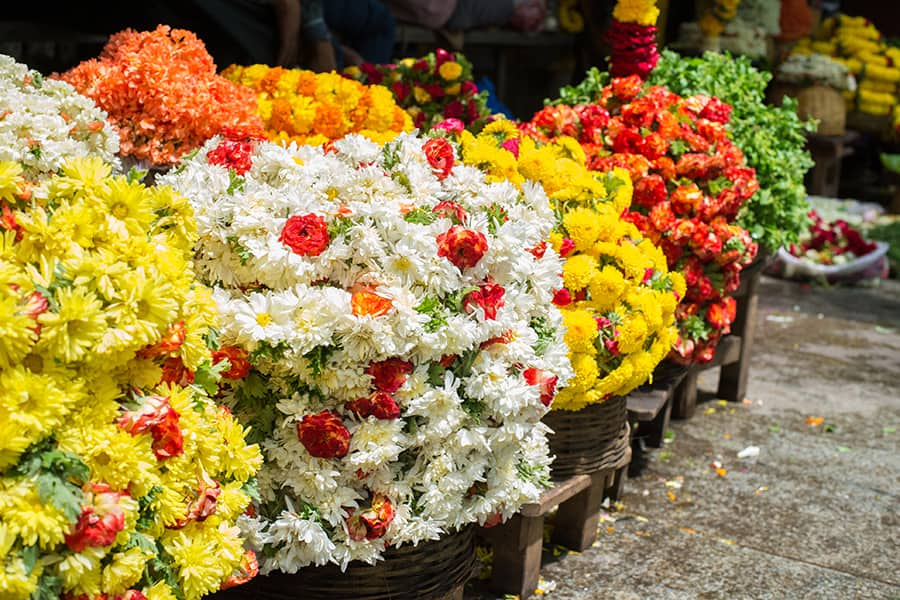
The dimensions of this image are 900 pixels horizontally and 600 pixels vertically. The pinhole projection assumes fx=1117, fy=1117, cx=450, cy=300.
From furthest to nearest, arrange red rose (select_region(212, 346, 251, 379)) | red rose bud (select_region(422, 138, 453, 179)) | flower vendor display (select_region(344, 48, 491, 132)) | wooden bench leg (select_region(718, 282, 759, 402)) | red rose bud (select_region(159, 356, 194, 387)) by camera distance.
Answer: wooden bench leg (select_region(718, 282, 759, 402)), flower vendor display (select_region(344, 48, 491, 132)), red rose bud (select_region(422, 138, 453, 179)), red rose (select_region(212, 346, 251, 379)), red rose bud (select_region(159, 356, 194, 387))

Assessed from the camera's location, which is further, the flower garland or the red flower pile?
the red flower pile

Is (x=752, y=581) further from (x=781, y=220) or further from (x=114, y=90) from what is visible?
(x=114, y=90)

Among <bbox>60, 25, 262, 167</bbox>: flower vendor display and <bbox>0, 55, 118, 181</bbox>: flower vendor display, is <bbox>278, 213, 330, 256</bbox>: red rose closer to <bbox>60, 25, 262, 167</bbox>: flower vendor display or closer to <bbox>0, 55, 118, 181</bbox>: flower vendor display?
<bbox>0, 55, 118, 181</bbox>: flower vendor display

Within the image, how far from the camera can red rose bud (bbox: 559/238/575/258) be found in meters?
3.25

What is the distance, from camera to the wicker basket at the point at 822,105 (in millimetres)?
10031

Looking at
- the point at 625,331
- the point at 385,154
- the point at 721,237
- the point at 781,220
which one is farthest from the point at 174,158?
the point at 781,220

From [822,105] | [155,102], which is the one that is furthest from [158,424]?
[822,105]

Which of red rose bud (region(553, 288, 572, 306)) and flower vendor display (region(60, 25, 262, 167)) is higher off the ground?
flower vendor display (region(60, 25, 262, 167))

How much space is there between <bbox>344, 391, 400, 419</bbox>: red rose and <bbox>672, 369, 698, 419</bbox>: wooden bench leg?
272cm

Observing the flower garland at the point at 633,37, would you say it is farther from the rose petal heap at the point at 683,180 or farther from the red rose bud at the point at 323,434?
the red rose bud at the point at 323,434

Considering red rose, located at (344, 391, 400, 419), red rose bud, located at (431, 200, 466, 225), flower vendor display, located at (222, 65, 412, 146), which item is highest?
flower vendor display, located at (222, 65, 412, 146)

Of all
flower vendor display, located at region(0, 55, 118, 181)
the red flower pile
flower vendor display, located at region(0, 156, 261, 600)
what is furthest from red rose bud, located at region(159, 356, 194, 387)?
the red flower pile

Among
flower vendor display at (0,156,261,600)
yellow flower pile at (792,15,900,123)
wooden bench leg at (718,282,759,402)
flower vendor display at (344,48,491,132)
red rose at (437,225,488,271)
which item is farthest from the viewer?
yellow flower pile at (792,15,900,123)

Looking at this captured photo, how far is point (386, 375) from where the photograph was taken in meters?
2.30
